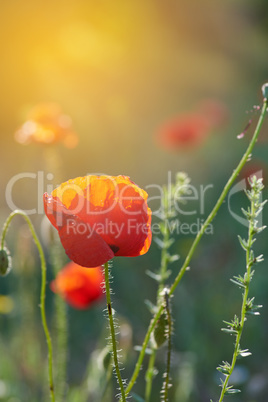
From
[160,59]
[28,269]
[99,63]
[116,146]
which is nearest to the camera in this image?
[28,269]

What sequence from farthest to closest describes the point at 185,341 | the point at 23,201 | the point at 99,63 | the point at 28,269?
the point at 99,63 < the point at 23,201 < the point at 185,341 < the point at 28,269

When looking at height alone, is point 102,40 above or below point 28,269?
above

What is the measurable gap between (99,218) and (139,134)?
4609mm

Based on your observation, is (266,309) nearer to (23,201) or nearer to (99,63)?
(23,201)

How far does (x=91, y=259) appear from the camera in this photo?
3.35 ft

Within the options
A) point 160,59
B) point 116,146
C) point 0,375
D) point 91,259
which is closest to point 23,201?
point 116,146

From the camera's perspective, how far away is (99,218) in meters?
1.07

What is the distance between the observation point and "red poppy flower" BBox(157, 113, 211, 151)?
382 cm

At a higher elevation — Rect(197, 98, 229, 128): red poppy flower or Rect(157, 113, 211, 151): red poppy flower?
Rect(197, 98, 229, 128): red poppy flower

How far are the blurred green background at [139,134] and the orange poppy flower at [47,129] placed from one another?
7.1 inches

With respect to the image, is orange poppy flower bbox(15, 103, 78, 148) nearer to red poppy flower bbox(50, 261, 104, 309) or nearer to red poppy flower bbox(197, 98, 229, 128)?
red poppy flower bbox(50, 261, 104, 309)

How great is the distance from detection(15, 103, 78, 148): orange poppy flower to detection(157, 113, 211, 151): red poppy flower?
124 cm

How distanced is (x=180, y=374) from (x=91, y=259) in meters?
1.90

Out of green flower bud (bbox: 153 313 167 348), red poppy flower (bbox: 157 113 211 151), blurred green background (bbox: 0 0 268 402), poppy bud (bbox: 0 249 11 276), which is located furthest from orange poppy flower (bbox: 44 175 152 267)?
red poppy flower (bbox: 157 113 211 151)
